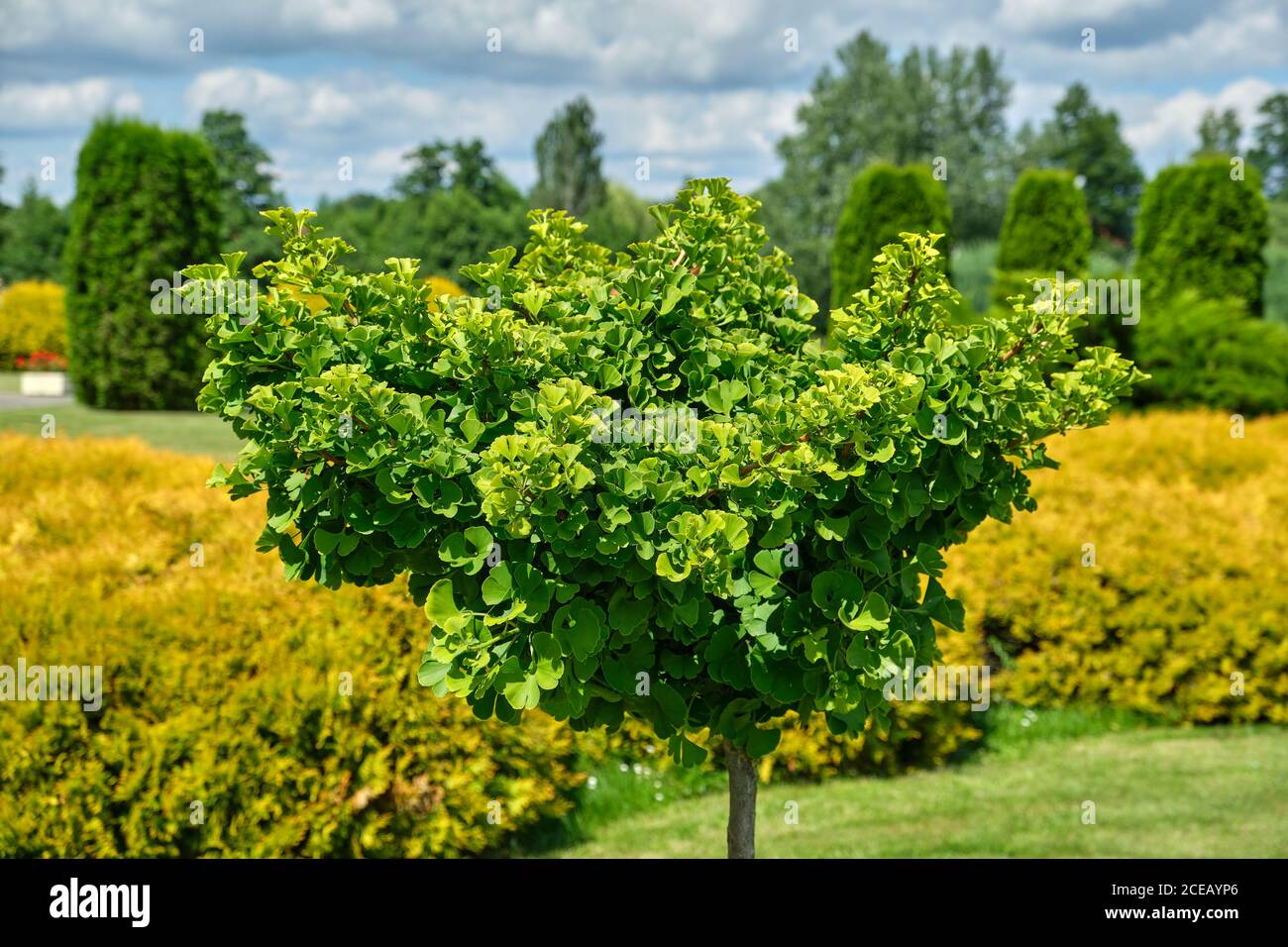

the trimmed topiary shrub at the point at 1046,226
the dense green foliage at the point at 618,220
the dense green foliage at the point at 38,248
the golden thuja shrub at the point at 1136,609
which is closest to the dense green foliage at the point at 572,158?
the dense green foliage at the point at 618,220

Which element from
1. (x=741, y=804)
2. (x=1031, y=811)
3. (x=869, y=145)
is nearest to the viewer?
(x=741, y=804)

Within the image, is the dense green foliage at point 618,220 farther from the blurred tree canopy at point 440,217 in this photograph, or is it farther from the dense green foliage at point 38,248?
the dense green foliage at point 38,248

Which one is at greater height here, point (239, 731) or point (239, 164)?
point (239, 164)

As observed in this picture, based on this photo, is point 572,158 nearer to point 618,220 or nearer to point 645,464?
point 618,220

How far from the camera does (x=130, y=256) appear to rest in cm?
1395

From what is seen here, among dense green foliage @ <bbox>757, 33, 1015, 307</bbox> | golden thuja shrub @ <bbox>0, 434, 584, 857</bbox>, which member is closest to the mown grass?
golden thuja shrub @ <bbox>0, 434, 584, 857</bbox>

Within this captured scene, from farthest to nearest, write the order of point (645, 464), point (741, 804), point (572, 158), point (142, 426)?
point (572, 158) < point (142, 426) < point (741, 804) < point (645, 464)

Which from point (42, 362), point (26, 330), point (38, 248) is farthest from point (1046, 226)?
point (38, 248)

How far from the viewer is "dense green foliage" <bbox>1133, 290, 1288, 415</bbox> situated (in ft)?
45.4

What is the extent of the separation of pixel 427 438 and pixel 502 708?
2.07 feet

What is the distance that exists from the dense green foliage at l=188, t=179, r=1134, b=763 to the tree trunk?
0.35 meters

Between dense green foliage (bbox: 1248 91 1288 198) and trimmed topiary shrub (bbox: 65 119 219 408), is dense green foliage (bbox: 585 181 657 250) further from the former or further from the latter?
dense green foliage (bbox: 1248 91 1288 198)

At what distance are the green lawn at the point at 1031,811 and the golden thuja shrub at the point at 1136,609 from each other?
42 centimetres

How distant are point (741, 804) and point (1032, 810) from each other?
3230 mm
